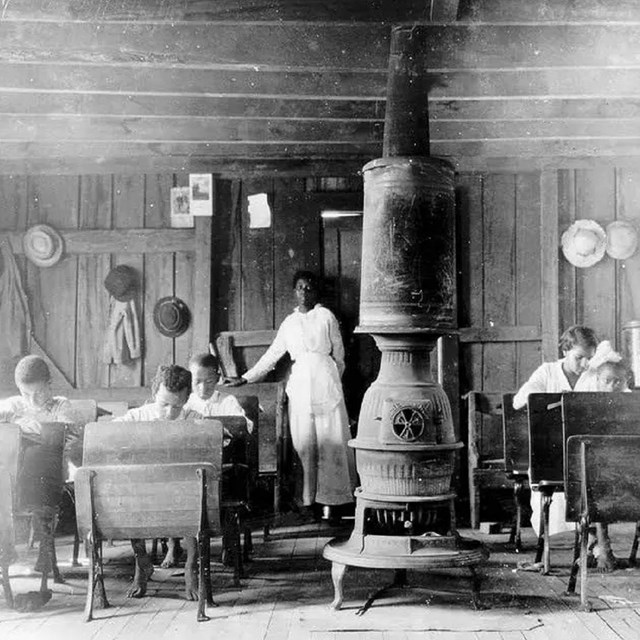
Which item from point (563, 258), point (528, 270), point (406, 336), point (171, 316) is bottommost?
point (406, 336)

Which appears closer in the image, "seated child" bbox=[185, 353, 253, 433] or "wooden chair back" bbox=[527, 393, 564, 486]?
"wooden chair back" bbox=[527, 393, 564, 486]

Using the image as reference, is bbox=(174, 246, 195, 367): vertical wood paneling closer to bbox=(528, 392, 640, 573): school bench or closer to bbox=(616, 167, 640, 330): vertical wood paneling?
bbox=(528, 392, 640, 573): school bench

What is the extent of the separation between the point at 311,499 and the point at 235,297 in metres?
2.09

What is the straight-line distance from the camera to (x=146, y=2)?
5570 millimetres

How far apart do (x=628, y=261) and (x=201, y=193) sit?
13.7 feet

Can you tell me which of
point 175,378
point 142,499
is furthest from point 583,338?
point 142,499

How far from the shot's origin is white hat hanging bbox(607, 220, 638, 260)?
8.52 meters

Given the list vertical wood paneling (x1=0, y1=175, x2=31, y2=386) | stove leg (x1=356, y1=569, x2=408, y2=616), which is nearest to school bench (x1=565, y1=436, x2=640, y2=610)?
stove leg (x1=356, y1=569, x2=408, y2=616)

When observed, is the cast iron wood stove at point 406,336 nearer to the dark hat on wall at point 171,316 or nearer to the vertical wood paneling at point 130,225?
the dark hat on wall at point 171,316

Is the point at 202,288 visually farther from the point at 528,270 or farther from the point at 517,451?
the point at 517,451

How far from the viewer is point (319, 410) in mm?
8195

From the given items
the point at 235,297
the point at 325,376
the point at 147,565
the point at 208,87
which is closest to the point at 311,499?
the point at 325,376

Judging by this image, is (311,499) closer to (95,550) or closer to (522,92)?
(95,550)

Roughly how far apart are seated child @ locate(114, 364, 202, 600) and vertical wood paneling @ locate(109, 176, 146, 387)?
7.51 ft
